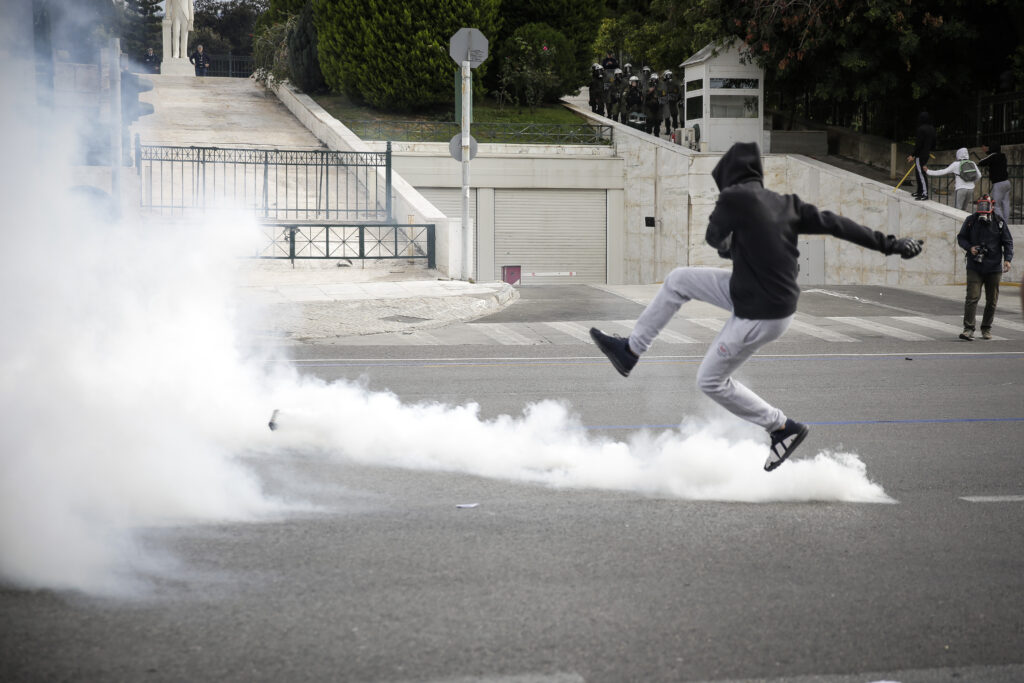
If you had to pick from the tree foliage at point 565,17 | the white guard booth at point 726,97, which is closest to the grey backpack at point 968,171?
the white guard booth at point 726,97

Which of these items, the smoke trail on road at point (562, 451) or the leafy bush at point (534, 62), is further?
the leafy bush at point (534, 62)

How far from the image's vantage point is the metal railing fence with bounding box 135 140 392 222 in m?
23.7

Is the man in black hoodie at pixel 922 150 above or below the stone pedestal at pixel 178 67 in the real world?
below

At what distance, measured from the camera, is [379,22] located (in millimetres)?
33031

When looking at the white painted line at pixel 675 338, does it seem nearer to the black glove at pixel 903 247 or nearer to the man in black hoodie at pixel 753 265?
the man in black hoodie at pixel 753 265

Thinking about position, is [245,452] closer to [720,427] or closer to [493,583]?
[493,583]

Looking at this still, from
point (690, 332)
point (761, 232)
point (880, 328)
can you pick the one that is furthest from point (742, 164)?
point (880, 328)

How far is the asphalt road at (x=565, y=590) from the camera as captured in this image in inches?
149

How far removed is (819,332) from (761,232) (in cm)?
951

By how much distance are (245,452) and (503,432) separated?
1.64 meters

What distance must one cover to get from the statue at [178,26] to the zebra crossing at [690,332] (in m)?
37.2

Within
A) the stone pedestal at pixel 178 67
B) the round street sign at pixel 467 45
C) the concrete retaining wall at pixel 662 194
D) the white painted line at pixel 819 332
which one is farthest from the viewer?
the stone pedestal at pixel 178 67

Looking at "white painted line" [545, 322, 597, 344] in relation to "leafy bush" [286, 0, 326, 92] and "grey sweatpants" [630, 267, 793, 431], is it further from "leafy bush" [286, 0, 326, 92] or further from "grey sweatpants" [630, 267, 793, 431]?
"leafy bush" [286, 0, 326, 92]

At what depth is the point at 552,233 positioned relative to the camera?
3256 cm
